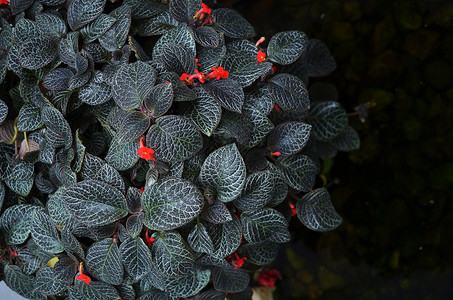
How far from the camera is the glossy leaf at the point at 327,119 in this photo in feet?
3.70

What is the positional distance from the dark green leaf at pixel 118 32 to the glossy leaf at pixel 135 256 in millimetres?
358

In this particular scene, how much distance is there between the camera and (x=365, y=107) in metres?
1.44

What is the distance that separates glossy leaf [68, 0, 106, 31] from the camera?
2.69ft

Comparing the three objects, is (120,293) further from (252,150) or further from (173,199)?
(252,150)

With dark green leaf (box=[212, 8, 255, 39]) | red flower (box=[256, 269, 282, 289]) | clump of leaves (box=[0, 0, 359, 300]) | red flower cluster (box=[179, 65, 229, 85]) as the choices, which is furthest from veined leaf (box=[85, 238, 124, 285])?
red flower (box=[256, 269, 282, 289])

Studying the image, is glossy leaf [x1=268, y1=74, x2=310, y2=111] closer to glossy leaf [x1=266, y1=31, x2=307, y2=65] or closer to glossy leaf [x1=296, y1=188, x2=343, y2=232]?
glossy leaf [x1=266, y1=31, x2=307, y2=65]

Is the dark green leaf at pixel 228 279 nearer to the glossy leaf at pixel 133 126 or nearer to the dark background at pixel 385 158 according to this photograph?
the glossy leaf at pixel 133 126

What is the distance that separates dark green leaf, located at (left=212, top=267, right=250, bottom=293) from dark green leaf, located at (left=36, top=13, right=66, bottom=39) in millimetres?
559

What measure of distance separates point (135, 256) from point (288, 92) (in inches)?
16.4

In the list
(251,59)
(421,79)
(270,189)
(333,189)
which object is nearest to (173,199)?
(270,189)

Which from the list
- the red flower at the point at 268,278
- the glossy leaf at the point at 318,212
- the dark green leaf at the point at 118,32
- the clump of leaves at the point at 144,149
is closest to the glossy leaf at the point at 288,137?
the clump of leaves at the point at 144,149

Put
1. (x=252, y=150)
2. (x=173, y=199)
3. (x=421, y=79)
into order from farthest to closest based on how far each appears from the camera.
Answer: (x=421, y=79), (x=252, y=150), (x=173, y=199)

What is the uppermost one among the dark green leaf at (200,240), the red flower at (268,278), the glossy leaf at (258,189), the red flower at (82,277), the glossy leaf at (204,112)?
the glossy leaf at (204,112)

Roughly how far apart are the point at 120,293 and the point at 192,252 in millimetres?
189
